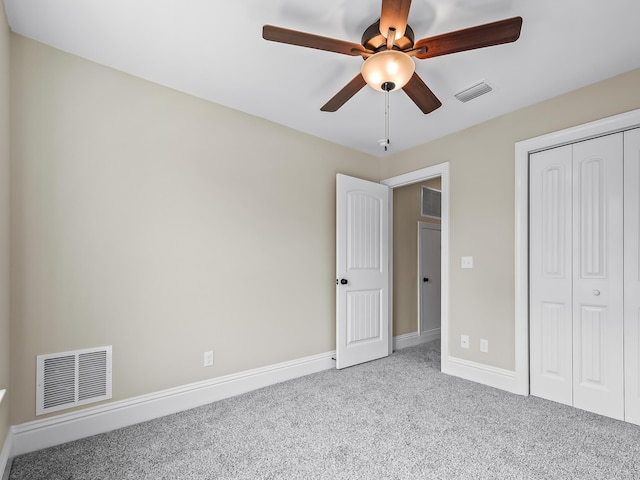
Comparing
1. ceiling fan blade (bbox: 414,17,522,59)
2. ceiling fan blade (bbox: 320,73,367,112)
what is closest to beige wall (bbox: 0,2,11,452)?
ceiling fan blade (bbox: 320,73,367,112)

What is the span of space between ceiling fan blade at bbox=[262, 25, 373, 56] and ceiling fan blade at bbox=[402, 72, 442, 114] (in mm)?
347

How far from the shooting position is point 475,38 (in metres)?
1.58

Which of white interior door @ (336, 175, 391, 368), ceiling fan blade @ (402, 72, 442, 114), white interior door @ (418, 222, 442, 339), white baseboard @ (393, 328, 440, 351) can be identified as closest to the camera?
ceiling fan blade @ (402, 72, 442, 114)

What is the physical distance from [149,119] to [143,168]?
1.22 feet

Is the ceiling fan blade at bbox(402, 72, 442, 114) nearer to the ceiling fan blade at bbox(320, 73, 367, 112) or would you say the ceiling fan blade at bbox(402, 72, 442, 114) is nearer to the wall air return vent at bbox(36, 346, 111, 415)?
the ceiling fan blade at bbox(320, 73, 367, 112)

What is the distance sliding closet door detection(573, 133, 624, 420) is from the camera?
2408 millimetres

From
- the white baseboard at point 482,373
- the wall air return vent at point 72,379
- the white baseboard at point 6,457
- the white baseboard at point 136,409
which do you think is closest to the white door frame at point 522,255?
the white baseboard at point 482,373

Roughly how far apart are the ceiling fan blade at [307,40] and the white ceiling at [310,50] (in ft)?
0.81

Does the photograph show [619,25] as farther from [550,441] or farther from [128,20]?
[128,20]

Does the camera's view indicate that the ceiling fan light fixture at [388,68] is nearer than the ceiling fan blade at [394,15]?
No

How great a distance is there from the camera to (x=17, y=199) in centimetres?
199

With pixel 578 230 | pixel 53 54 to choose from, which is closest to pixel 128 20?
pixel 53 54

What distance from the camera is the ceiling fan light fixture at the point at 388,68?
166cm

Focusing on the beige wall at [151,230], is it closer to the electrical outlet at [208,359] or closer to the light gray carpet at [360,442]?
the electrical outlet at [208,359]
